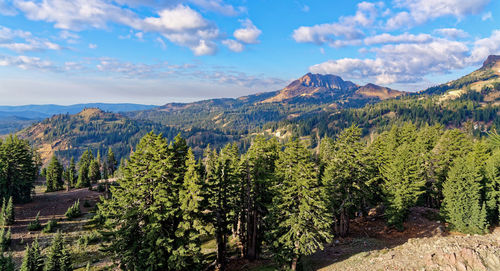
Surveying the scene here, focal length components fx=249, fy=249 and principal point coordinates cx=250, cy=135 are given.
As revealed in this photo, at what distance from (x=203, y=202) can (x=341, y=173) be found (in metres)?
19.8

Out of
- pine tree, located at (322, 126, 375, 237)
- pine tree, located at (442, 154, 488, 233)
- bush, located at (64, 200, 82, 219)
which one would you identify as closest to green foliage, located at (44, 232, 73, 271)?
bush, located at (64, 200, 82, 219)

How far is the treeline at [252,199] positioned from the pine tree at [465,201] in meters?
0.12

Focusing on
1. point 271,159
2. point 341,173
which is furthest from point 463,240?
point 271,159

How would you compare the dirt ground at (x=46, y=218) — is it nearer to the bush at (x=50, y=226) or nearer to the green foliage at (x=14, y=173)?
the bush at (x=50, y=226)

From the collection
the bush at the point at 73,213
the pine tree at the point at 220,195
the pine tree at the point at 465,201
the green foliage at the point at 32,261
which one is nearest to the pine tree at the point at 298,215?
the pine tree at the point at 220,195

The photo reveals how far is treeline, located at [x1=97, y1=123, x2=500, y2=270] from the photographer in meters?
23.0

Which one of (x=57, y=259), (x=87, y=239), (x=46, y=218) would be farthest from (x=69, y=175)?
(x=57, y=259)

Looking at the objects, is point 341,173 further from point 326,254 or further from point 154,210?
point 154,210

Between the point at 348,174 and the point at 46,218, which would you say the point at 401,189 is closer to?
the point at 348,174

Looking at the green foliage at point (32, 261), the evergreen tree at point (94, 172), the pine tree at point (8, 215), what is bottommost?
the evergreen tree at point (94, 172)

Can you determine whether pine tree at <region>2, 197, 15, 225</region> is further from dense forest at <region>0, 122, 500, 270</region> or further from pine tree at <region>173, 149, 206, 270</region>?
pine tree at <region>173, 149, 206, 270</region>

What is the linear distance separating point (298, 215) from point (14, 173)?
71.4 meters

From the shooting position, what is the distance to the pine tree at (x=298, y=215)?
24578 mm

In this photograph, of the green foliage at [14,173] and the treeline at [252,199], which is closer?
the treeline at [252,199]
